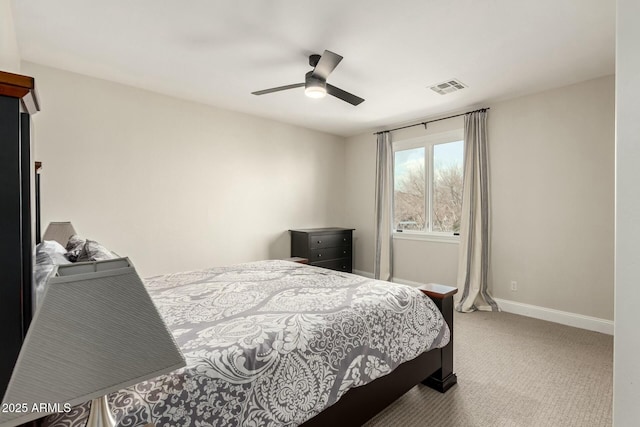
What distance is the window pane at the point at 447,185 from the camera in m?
4.14

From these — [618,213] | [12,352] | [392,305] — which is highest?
[618,213]

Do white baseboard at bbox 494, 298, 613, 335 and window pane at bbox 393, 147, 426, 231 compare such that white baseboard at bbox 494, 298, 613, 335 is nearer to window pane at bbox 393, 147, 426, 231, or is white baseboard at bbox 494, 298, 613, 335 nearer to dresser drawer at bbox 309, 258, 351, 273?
window pane at bbox 393, 147, 426, 231

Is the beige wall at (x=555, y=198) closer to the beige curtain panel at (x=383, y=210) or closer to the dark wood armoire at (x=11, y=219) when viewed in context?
the beige curtain panel at (x=383, y=210)

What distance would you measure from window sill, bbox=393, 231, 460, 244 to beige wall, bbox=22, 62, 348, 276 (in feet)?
5.05

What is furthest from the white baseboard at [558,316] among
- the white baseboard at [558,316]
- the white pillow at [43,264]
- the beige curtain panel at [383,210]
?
the white pillow at [43,264]

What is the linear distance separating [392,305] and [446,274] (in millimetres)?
2766

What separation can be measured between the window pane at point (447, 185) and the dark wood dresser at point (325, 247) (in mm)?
1443

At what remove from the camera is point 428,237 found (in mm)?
4398

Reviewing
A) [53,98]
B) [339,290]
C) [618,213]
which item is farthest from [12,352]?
[53,98]

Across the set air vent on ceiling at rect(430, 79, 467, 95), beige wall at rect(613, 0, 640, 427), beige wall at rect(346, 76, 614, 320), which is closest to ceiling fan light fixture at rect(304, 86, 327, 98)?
air vent on ceiling at rect(430, 79, 467, 95)

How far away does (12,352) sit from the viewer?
2.23 feet

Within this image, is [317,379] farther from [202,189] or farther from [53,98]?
[53,98]

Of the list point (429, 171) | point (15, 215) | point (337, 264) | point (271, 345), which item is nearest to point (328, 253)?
point (337, 264)

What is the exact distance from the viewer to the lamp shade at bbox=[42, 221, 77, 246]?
261 centimetres
